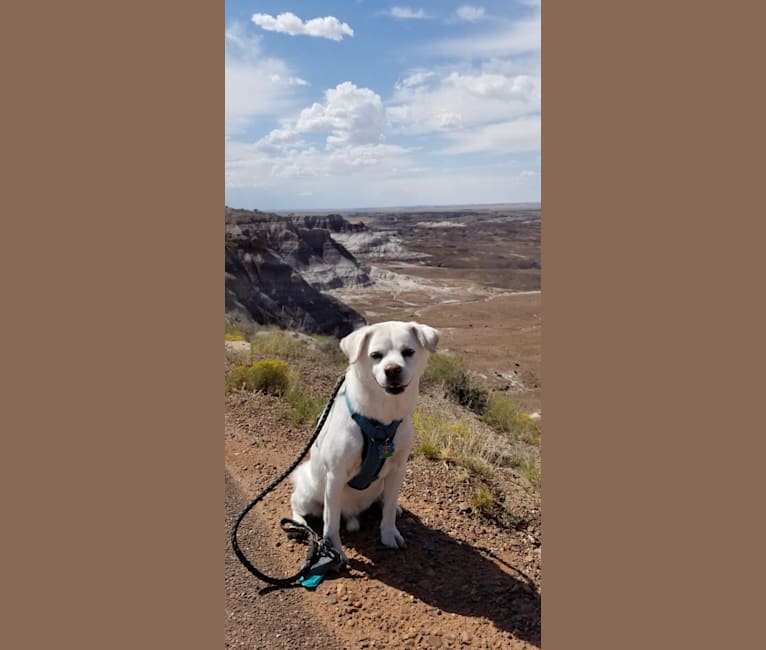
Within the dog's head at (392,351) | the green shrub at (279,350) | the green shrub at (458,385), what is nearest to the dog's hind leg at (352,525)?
Result: the dog's head at (392,351)

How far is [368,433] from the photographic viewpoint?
13.7ft

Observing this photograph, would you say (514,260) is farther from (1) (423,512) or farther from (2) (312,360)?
(1) (423,512)

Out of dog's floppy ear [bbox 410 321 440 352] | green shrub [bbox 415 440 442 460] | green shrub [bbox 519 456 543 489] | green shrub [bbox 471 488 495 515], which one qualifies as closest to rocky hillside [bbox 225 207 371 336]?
green shrub [bbox 519 456 543 489]

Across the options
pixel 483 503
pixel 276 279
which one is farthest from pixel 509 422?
pixel 276 279

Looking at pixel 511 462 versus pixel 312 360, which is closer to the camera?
pixel 511 462

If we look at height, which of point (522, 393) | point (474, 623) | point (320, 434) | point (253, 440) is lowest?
point (522, 393)

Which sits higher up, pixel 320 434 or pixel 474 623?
pixel 320 434

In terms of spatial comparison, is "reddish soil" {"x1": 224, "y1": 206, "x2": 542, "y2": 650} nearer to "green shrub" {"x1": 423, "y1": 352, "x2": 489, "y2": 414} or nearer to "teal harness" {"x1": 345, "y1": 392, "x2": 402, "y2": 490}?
"teal harness" {"x1": 345, "y1": 392, "x2": 402, "y2": 490}

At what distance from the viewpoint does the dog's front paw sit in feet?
15.1

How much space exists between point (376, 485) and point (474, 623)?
119 cm

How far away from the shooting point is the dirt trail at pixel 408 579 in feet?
12.6

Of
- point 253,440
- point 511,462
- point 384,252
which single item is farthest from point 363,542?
point 384,252

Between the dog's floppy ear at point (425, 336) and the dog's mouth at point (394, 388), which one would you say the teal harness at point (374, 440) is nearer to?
the dog's mouth at point (394, 388)

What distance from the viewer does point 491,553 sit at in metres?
4.82
